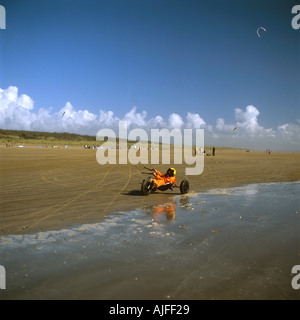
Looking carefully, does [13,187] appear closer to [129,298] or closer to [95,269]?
[95,269]

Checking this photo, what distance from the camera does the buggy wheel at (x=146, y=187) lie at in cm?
1062

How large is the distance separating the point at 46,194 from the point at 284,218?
27.3 feet

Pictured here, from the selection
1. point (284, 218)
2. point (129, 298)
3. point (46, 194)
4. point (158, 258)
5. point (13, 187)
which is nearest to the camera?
point (129, 298)

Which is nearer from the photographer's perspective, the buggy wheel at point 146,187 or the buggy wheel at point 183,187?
the buggy wheel at point 146,187

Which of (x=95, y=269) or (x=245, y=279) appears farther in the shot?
(x=95, y=269)

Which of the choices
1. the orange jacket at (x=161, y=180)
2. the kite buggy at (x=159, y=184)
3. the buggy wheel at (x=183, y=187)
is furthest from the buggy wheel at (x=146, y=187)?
the buggy wheel at (x=183, y=187)

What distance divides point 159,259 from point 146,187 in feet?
20.6

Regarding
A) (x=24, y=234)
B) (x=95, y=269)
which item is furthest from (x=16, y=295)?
(x=24, y=234)

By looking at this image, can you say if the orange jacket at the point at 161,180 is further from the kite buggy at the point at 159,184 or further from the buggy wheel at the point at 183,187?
the buggy wheel at the point at 183,187

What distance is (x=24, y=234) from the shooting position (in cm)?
573

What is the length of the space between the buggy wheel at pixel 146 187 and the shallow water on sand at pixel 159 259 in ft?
10.4

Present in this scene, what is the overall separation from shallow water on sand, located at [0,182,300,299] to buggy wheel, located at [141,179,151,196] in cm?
317

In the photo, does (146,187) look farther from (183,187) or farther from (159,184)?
(183,187)

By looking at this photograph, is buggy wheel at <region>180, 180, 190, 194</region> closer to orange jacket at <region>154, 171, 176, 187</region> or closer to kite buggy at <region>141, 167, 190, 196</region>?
kite buggy at <region>141, 167, 190, 196</region>
